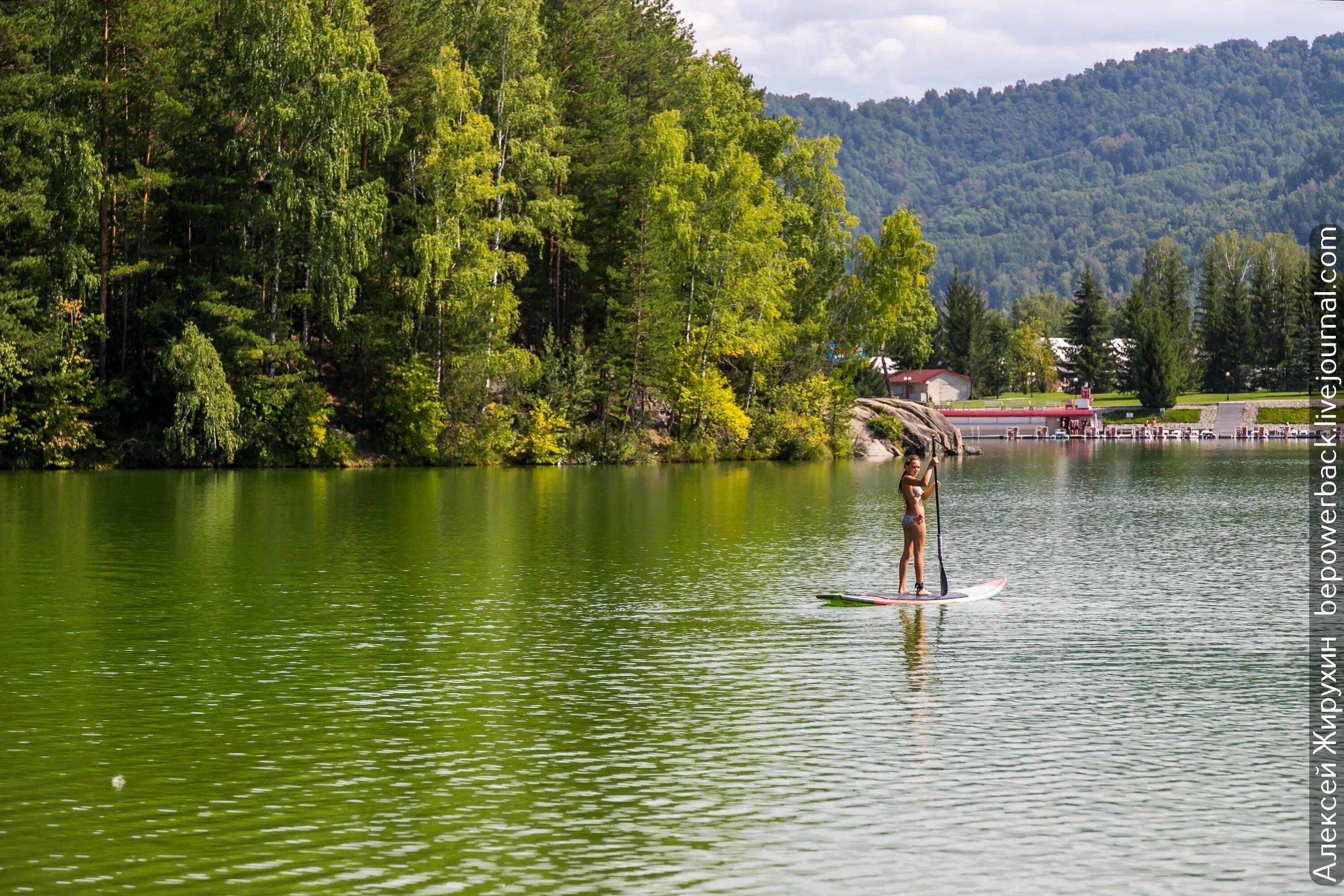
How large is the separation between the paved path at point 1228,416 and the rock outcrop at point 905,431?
57184mm

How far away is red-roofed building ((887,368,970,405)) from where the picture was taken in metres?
181

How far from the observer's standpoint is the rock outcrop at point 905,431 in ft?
310

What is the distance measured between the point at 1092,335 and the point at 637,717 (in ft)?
535

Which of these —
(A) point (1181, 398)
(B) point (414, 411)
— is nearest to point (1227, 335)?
(A) point (1181, 398)

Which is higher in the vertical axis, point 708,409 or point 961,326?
point 961,326

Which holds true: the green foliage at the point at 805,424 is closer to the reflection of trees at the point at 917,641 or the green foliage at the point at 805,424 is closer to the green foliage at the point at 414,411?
the green foliage at the point at 414,411

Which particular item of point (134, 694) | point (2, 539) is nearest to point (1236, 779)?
point (134, 694)

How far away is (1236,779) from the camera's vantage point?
14.6 m

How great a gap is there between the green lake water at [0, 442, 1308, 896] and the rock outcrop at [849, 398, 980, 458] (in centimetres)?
5754

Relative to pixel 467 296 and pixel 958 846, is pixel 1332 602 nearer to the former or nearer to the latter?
pixel 958 846

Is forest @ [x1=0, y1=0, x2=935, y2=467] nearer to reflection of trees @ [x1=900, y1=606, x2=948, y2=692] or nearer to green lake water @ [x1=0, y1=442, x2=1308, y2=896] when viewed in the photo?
green lake water @ [x1=0, y1=442, x2=1308, y2=896]

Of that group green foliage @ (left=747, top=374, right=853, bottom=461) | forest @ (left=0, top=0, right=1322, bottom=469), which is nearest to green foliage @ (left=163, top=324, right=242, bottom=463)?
forest @ (left=0, top=0, right=1322, bottom=469)

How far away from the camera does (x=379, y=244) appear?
67.2 m

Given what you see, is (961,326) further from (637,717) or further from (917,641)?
(637,717)
